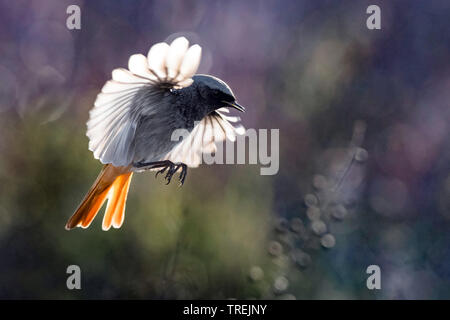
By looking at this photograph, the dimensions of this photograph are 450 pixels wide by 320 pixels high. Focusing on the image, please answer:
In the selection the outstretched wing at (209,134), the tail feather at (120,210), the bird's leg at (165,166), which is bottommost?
the tail feather at (120,210)

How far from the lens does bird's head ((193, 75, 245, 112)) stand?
69.8 inches

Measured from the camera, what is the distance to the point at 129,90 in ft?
5.53

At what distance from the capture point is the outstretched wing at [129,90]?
1532 mm

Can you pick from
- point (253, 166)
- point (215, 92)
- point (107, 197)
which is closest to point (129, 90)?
point (215, 92)

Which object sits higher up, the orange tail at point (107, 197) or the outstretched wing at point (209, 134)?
the outstretched wing at point (209, 134)

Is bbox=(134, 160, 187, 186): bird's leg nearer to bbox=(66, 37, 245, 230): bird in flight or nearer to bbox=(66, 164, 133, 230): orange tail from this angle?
bbox=(66, 37, 245, 230): bird in flight

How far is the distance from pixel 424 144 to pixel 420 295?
3.27 feet

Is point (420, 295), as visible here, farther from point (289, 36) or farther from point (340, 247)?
point (289, 36)

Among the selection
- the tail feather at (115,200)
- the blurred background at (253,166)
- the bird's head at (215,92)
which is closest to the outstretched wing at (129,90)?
the bird's head at (215,92)

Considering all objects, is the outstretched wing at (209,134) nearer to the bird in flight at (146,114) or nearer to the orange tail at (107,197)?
the bird in flight at (146,114)

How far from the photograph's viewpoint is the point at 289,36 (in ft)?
11.9

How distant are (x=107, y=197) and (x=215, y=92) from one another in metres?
0.55

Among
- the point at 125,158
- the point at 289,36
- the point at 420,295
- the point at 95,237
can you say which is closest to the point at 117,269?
the point at 95,237

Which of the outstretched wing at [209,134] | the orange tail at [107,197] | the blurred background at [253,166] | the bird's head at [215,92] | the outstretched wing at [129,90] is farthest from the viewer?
the blurred background at [253,166]
